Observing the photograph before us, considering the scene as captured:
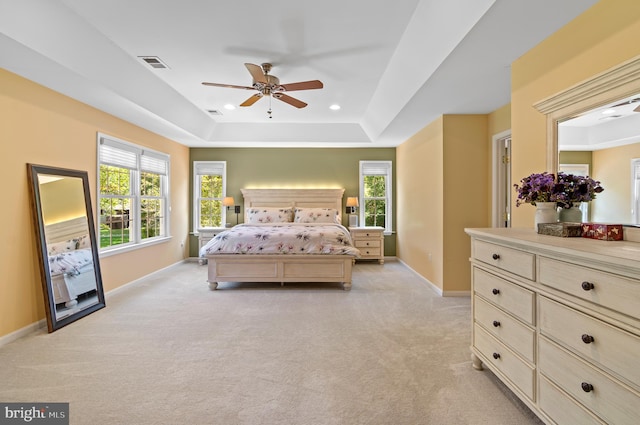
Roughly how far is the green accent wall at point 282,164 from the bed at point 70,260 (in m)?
3.19

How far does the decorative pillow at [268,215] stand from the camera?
20.7 feet

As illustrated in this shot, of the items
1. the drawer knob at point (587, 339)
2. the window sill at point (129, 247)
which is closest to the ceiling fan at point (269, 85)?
the window sill at point (129, 247)

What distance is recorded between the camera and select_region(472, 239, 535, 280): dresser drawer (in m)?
1.66

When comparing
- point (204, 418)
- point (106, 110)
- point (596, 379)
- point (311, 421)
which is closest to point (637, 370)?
point (596, 379)

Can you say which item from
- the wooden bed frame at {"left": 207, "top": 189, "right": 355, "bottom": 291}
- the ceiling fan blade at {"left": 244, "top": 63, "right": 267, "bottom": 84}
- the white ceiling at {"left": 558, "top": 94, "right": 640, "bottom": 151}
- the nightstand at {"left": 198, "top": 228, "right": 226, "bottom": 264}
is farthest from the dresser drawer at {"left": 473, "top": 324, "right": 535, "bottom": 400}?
the nightstand at {"left": 198, "top": 228, "right": 226, "bottom": 264}

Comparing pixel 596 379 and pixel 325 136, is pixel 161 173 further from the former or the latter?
pixel 596 379

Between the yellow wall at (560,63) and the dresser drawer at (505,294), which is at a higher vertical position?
the yellow wall at (560,63)

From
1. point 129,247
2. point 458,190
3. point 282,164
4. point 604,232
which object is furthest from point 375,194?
point 604,232

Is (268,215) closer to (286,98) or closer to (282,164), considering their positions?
A: (282,164)

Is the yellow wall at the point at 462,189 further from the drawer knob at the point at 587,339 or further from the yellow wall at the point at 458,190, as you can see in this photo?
the drawer knob at the point at 587,339

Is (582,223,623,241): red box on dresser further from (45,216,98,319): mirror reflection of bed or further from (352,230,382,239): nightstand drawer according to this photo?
(352,230,382,239): nightstand drawer

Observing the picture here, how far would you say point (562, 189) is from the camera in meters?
1.86

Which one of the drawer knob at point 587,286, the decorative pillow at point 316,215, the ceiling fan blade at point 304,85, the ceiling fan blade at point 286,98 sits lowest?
the drawer knob at point 587,286

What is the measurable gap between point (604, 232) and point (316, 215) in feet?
16.3
